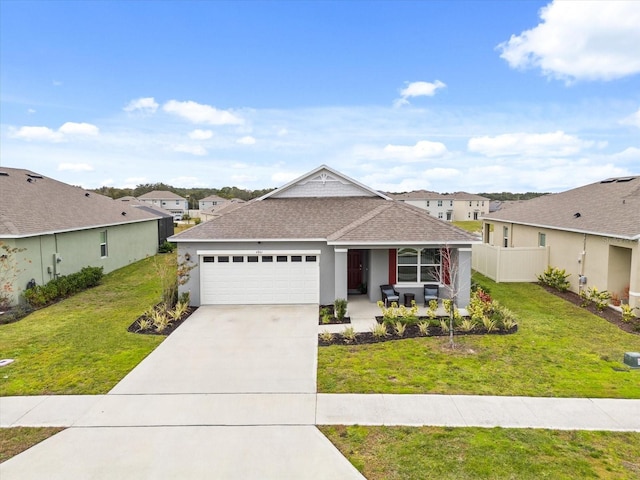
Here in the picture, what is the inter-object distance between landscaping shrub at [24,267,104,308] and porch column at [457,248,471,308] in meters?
15.9

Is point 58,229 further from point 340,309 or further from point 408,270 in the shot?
point 408,270

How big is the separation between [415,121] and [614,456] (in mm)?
22559

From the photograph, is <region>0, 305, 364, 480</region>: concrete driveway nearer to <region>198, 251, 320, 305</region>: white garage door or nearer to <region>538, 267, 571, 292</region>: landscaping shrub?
<region>198, 251, 320, 305</region>: white garage door

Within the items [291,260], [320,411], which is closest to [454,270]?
[291,260]

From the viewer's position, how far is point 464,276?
13664 mm

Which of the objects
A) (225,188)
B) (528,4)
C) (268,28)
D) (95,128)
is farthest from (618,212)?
(225,188)

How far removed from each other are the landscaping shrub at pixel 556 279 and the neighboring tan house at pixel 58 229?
21809mm

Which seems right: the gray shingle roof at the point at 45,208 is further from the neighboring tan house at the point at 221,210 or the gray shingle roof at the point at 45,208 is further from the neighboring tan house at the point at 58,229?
the neighboring tan house at the point at 221,210

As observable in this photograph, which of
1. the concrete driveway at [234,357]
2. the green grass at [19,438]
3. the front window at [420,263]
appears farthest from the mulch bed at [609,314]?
the green grass at [19,438]

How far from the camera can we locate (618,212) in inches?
594

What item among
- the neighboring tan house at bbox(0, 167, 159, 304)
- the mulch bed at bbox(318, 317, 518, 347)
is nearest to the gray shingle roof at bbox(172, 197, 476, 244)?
the mulch bed at bbox(318, 317, 518, 347)

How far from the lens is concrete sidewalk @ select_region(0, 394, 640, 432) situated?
6.55 m

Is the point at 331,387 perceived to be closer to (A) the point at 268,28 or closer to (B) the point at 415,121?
(A) the point at 268,28

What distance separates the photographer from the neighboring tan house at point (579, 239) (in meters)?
14.0
